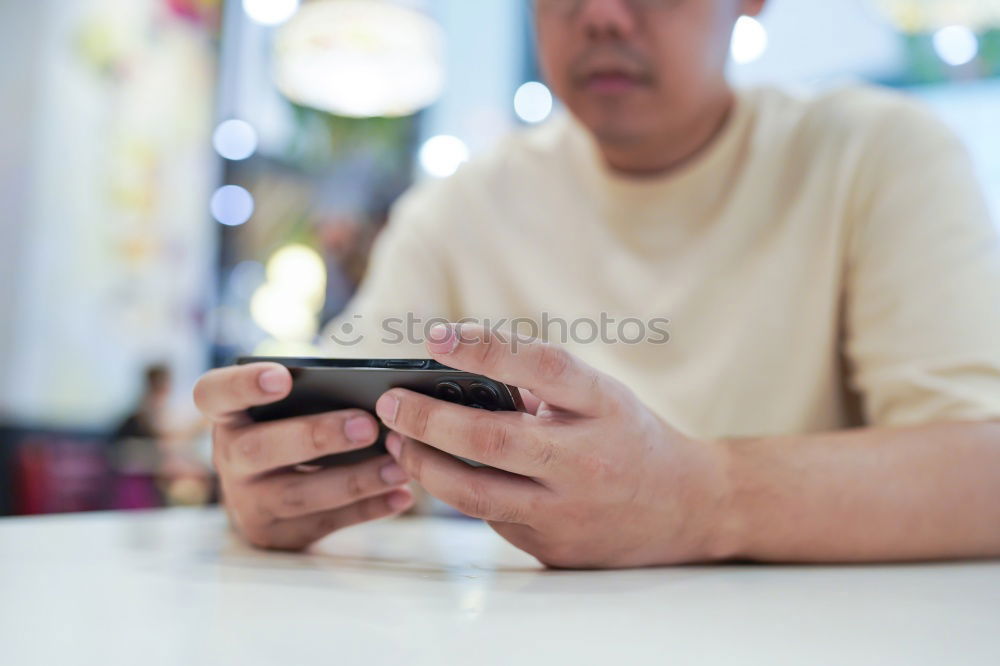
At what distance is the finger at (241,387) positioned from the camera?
59 centimetres

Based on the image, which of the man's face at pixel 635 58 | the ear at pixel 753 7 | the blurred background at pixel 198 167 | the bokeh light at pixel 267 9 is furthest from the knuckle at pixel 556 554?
the bokeh light at pixel 267 9

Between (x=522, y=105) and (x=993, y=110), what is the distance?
266 centimetres

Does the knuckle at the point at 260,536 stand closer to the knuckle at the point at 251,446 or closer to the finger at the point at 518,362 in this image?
the knuckle at the point at 251,446

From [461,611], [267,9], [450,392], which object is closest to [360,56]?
[450,392]

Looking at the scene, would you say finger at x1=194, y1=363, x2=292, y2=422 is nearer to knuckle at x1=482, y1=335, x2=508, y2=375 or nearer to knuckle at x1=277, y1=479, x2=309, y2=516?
knuckle at x1=277, y1=479, x2=309, y2=516

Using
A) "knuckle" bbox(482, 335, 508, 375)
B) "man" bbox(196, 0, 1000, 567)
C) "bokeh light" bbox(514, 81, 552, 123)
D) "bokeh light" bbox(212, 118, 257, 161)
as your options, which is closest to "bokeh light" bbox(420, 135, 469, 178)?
"bokeh light" bbox(514, 81, 552, 123)

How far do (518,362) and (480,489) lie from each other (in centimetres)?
11

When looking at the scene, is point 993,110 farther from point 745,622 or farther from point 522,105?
point 745,622

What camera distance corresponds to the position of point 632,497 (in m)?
0.57

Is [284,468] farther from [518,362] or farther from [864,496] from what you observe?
[864,496]

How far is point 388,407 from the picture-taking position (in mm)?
540

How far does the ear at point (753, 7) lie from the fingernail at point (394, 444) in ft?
2.83

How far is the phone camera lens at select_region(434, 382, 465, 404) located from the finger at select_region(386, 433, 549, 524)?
0.05 metres

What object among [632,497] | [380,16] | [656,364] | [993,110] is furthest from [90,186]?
[993,110]
